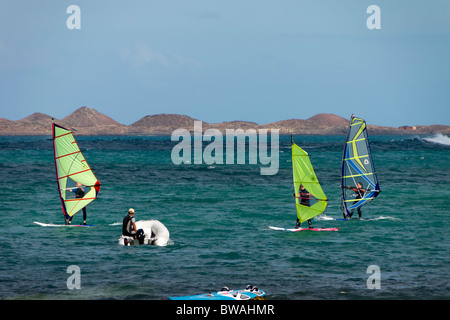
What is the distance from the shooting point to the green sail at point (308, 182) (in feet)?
91.6

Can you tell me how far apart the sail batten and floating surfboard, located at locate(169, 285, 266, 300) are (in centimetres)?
1521

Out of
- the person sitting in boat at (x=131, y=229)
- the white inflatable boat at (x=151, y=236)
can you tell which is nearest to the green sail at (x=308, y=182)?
the white inflatable boat at (x=151, y=236)

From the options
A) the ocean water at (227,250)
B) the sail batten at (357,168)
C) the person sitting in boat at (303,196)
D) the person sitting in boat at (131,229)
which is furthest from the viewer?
the sail batten at (357,168)

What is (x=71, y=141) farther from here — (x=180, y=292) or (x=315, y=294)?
(x=315, y=294)

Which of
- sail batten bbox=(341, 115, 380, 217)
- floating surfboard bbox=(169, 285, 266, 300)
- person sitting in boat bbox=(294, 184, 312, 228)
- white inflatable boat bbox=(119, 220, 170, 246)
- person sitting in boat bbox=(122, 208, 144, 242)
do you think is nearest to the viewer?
floating surfboard bbox=(169, 285, 266, 300)

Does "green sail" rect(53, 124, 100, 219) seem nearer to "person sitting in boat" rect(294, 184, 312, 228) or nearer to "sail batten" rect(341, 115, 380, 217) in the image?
"person sitting in boat" rect(294, 184, 312, 228)

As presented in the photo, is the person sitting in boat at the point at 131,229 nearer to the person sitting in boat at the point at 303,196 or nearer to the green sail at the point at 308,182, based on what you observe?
the green sail at the point at 308,182

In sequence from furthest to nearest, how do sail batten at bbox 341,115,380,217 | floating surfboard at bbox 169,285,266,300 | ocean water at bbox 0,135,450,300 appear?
1. sail batten at bbox 341,115,380,217
2. ocean water at bbox 0,135,450,300
3. floating surfboard at bbox 169,285,266,300

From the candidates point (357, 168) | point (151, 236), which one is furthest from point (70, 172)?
point (357, 168)

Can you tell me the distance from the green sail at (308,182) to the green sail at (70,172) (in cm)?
1009

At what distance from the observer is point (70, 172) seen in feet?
101

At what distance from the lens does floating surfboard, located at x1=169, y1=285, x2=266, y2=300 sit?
17.0 metres

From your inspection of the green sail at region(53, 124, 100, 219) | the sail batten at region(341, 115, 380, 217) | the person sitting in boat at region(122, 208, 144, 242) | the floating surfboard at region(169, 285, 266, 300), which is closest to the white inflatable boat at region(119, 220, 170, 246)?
the person sitting in boat at region(122, 208, 144, 242)

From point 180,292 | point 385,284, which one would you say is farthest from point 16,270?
point 385,284
